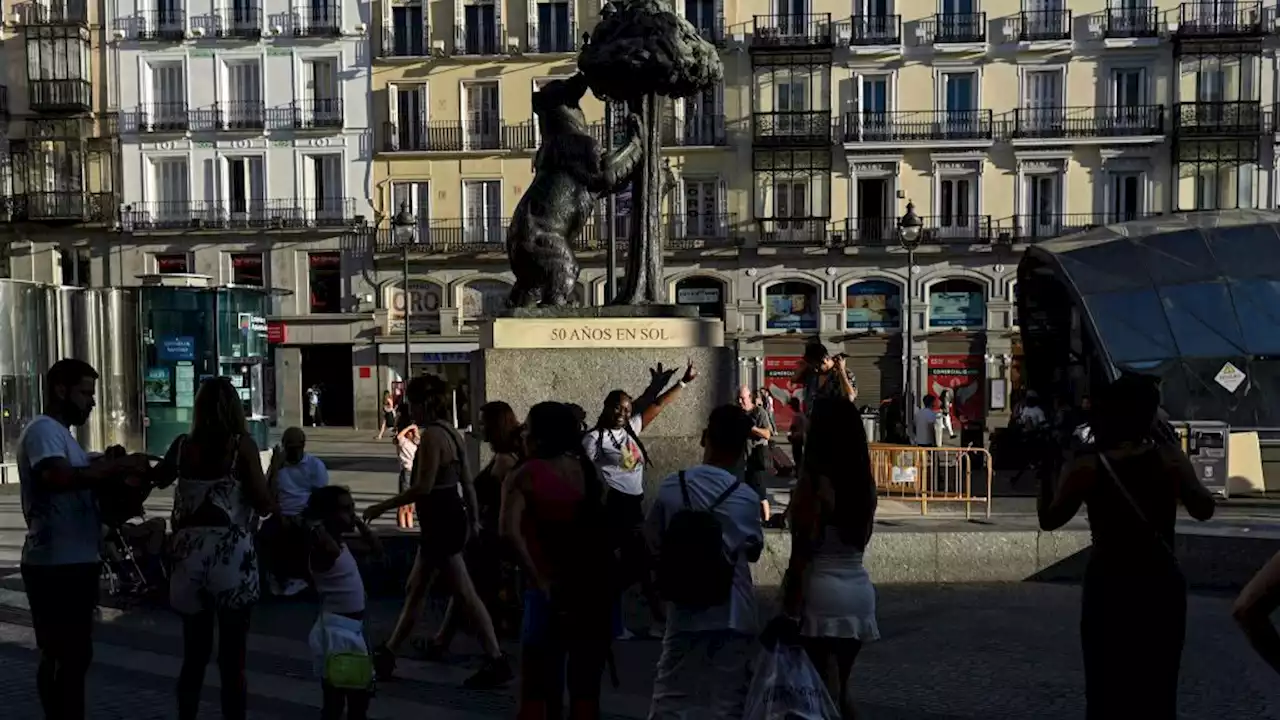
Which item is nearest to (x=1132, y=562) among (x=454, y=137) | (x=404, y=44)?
(x=454, y=137)

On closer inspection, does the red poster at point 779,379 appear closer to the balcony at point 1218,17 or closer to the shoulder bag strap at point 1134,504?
the balcony at point 1218,17

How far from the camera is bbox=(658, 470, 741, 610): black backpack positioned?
4.50 m

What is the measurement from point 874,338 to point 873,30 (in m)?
10.6

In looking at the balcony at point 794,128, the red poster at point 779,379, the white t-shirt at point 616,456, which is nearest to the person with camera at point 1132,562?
the white t-shirt at point 616,456

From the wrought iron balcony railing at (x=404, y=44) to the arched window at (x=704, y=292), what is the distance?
12.3 meters

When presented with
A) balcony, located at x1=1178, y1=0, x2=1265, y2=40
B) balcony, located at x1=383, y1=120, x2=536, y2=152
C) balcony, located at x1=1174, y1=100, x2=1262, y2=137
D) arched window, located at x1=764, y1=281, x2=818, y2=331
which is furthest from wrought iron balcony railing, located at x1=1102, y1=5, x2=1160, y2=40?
balcony, located at x1=383, y1=120, x2=536, y2=152

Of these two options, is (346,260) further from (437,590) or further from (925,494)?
(437,590)

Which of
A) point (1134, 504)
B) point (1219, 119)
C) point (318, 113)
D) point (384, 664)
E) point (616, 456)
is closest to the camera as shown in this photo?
point (1134, 504)

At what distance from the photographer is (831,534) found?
5090 millimetres

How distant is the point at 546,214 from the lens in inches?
424

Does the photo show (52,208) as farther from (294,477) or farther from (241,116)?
(294,477)

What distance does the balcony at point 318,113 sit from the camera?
138 feet

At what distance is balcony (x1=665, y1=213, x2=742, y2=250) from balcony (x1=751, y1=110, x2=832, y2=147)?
294 centimetres

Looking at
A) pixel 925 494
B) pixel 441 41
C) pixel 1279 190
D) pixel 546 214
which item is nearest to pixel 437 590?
pixel 546 214
